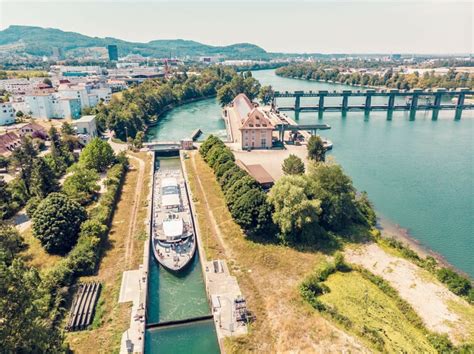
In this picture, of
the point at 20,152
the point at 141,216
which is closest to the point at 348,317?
the point at 141,216

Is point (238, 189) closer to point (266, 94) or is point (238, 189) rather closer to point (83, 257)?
point (83, 257)

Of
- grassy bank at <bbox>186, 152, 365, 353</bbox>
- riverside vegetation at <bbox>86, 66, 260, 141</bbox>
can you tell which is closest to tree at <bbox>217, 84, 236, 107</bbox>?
riverside vegetation at <bbox>86, 66, 260, 141</bbox>

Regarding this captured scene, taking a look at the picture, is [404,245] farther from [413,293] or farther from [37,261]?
[37,261]

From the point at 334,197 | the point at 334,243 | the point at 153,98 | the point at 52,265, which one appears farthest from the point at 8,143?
the point at 334,243

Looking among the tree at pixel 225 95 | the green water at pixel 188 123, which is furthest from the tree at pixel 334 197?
the tree at pixel 225 95

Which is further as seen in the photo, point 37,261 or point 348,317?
point 37,261

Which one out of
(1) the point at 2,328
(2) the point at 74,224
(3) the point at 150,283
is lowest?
(3) the point at 150,283

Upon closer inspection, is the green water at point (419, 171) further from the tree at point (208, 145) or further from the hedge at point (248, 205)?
the tree at point (208, 145)

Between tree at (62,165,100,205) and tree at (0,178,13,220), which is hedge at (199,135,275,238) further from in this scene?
tree at (0,178,13,220)
